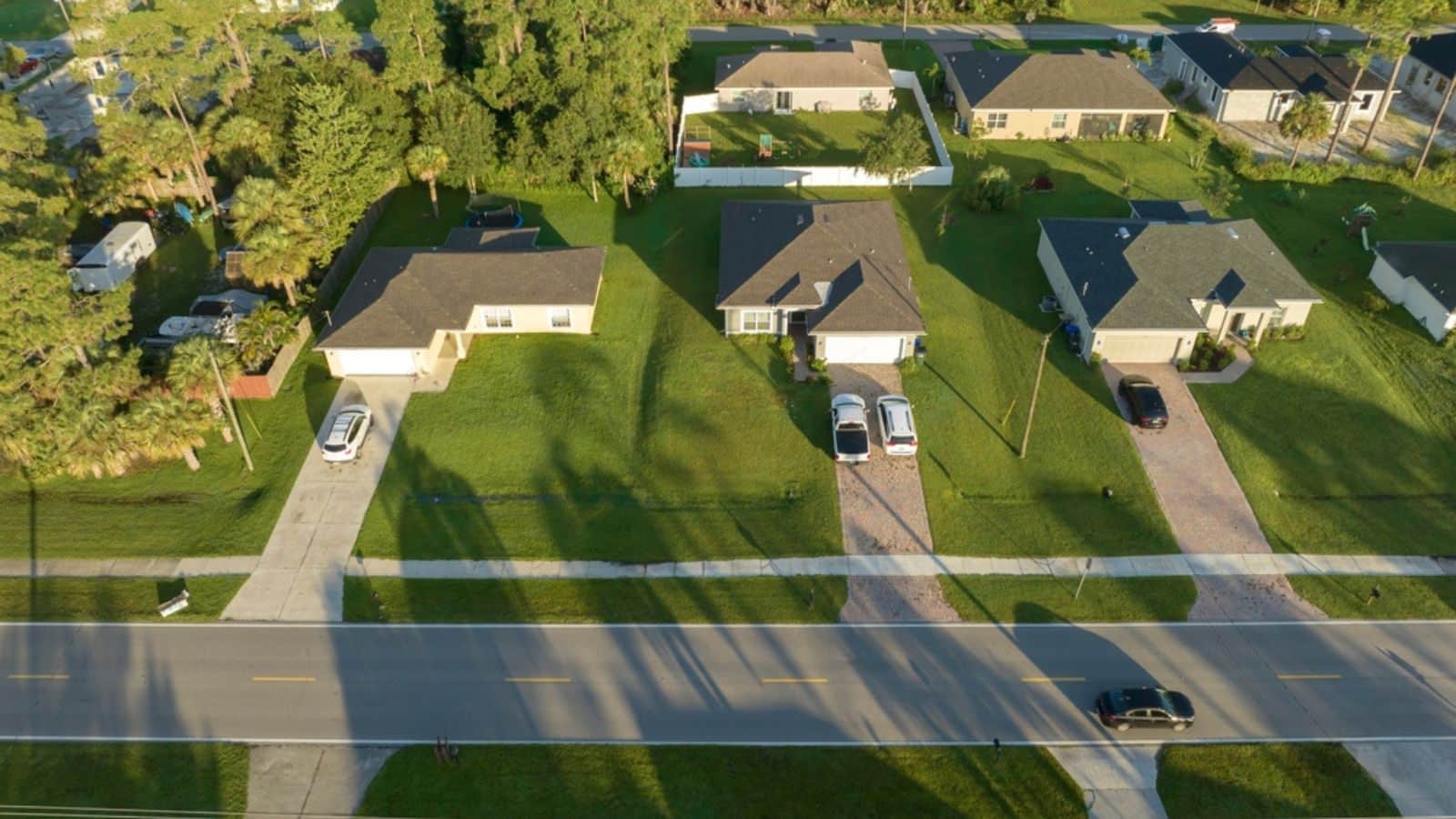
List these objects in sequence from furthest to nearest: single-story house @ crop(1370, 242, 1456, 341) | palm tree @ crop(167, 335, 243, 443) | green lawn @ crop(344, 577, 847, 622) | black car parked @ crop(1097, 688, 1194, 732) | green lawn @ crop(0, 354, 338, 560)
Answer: single-story house @ crop(1370, 242, 1456, 341)
palm tree @ crop(167, 335, 243, 443)
green lawn @ crop(0, 354, 338, 560)
green lawn @ crop(344, 577, 847, 622)
black car parked @ crop(1097, 688, 1194, 732)

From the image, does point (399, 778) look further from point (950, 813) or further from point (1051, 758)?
point (1051, 758)

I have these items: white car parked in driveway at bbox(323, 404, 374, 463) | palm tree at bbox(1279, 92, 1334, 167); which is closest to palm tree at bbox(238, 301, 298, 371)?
white car parked in driveway at bbox(323, 404, 374, 463)

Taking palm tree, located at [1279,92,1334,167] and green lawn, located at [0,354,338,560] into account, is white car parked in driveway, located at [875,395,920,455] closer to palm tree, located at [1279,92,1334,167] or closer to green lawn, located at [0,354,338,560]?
green lawn, located at [0,354,338,560]

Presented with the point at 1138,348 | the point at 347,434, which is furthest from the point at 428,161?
the point at 1138,348

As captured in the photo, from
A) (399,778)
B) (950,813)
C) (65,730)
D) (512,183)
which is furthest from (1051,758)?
(512,183)

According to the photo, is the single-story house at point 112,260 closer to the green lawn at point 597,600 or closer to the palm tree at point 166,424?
the palm tree at point 166,424

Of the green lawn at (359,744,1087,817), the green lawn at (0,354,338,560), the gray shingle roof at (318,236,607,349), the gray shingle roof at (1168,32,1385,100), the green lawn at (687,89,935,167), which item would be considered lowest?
the green lawn at (359,744,1087,817)
